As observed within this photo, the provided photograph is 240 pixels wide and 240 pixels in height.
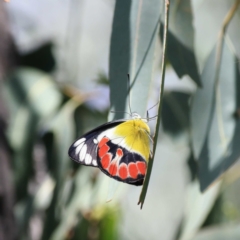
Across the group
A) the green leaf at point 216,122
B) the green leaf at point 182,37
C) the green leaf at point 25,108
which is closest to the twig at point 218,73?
the green leaf at point 216,122

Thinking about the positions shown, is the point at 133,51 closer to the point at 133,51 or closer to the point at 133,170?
the point at 133,51

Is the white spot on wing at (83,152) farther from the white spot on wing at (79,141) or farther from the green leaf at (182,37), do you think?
the green leaf at (182,37)

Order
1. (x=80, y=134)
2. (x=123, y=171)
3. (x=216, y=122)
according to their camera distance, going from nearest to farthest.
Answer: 1. (x=123, y=171)
2. (x=216, y=122)
3. (x=80, y=134)

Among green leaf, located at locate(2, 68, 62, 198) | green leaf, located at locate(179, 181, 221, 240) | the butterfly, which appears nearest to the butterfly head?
the butterfly

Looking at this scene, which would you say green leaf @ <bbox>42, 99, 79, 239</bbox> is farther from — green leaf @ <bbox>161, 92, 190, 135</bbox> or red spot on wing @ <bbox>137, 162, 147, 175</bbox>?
red spot on wing @ <bbox>137, 162, 147, 175</bbox>

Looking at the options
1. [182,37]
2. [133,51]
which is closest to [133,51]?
[133,51]

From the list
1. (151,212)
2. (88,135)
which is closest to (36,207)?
(88,135)
